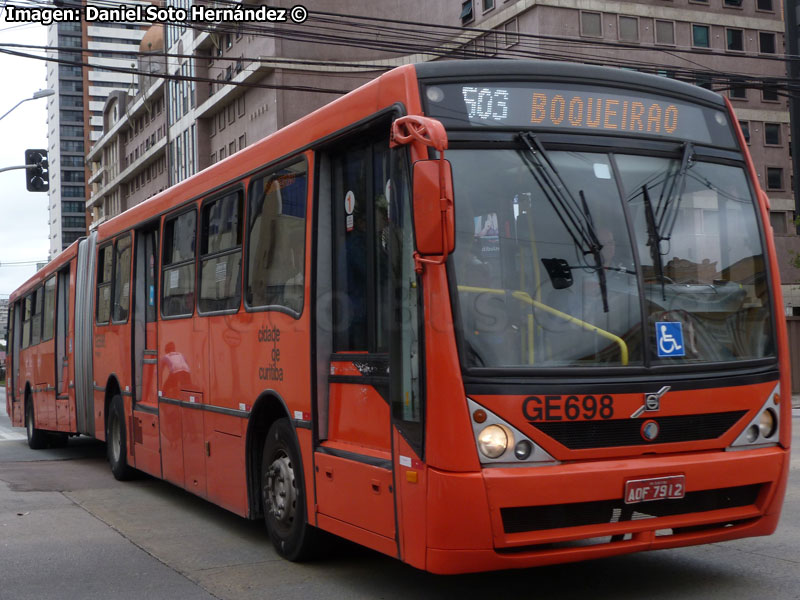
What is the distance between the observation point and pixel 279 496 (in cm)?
748

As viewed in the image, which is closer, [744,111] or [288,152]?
[288,152]

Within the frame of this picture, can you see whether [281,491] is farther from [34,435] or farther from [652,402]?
[34,435]

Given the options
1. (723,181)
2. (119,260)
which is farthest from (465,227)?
(119,260)

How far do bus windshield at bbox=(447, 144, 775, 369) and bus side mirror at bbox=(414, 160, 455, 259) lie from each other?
218 mm

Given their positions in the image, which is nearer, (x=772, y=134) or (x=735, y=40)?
(x=735, y=40)

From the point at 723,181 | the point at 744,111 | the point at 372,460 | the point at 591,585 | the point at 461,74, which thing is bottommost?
the point at 591,585

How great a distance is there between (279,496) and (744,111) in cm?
4391

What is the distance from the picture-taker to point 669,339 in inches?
229

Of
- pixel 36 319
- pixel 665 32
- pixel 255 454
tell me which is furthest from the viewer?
pixel 665 32

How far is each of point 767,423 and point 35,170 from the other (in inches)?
880

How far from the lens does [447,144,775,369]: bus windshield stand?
555 centimetres

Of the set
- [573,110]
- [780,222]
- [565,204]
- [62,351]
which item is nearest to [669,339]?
[565,204]

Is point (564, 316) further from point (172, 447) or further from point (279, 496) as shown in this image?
point (172, 447)

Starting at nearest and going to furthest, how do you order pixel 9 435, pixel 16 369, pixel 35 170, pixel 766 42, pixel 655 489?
pixel 655 489 < pixel 16 369 < pixel 9 435 < pixel 35 170 < pixel 766 42
